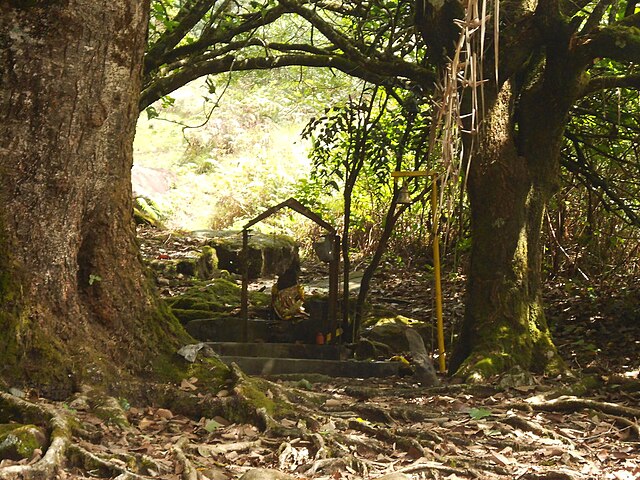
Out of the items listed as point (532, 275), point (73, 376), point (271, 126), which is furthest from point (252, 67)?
point (271, 126)

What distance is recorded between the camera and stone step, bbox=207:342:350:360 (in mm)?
7945

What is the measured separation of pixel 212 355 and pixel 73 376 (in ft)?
3.56

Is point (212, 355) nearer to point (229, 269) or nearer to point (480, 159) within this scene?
point (480, 159)

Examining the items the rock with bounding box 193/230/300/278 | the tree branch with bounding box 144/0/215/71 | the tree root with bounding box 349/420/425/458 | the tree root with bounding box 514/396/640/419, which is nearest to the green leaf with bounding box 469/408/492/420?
the tree root with bounding box 514/396/640/419

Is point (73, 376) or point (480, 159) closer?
point (73, 376)

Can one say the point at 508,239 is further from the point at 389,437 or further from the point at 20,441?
the point at 20,441

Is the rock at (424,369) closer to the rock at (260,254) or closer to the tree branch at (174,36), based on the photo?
the tree branch at (174,36)

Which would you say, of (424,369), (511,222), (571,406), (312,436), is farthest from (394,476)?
(511,222)

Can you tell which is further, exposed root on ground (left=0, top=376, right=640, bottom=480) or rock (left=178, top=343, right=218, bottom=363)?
rock (left=178, top=343, right=218, bottom=363)

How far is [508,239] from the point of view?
7234mm

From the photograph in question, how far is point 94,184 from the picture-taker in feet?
16.1

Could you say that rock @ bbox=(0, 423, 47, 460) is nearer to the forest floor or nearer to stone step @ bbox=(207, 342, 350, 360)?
the forest floor

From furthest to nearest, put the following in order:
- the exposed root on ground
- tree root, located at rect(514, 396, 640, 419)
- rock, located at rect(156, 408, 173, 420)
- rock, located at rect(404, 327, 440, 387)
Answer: rock, located at rect(404, 327, 440, 387)
tree root, located at rect(514, 396, 640, 419)
rock, located at rect(156, 408, 173, 420)
the exposed root on ground

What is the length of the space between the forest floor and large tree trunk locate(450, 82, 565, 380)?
0.41 m
